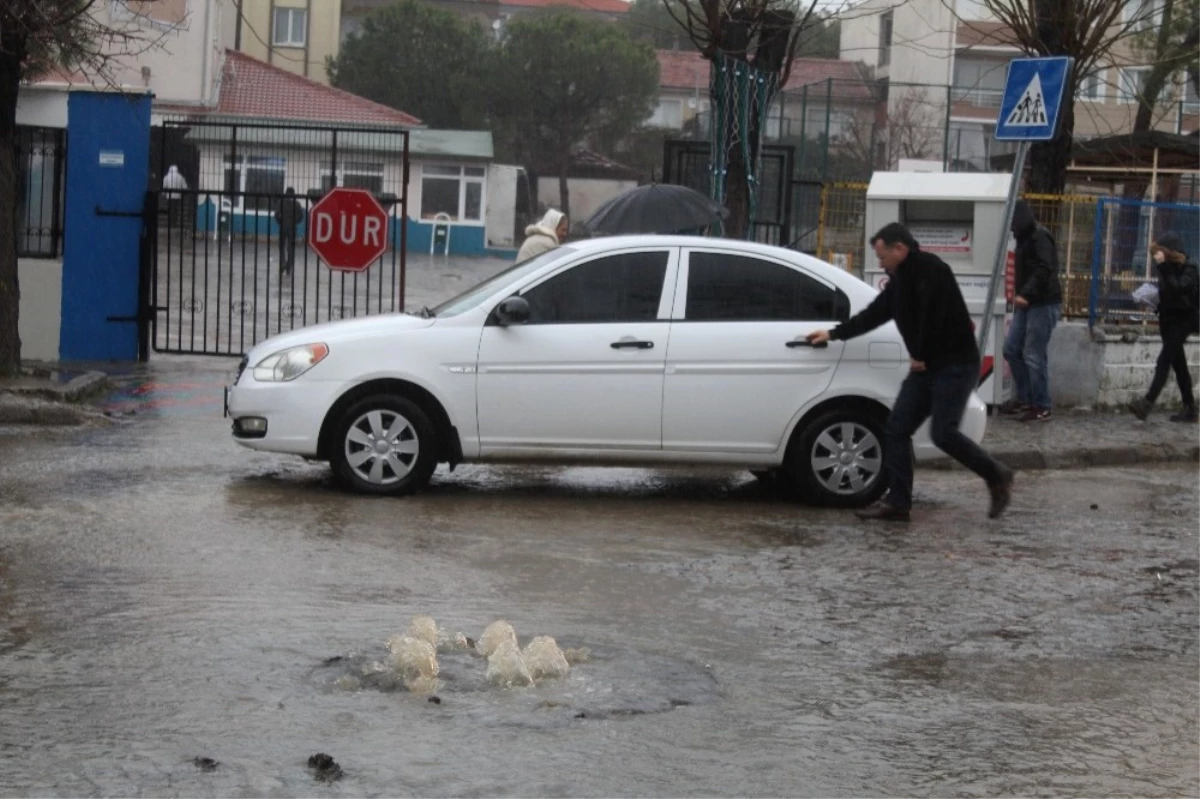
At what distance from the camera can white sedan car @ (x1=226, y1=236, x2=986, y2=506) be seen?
33.2 feet

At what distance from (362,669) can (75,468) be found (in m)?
5.22

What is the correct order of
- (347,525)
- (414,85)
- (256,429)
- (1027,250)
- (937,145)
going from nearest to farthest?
(347,525) < (256,429) < (1027,250) < (937,145) < (414,85)

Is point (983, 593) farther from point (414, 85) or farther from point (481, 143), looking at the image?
point (414, 85)

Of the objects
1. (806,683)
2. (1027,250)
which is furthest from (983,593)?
(1027,250)

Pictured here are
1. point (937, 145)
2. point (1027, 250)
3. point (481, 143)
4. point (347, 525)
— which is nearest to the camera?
point (347, 525)

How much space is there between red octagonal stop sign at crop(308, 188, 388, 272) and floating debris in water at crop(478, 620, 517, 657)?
10.7 m

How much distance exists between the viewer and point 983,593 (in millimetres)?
8219

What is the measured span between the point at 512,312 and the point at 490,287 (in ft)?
1.82

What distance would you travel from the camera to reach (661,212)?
16406 millimetres

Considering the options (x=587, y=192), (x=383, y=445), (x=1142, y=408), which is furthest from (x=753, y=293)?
(x=587, y=192)

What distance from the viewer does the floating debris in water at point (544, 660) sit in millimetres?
6121

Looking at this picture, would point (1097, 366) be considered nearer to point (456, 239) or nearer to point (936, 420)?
point (936, 420)

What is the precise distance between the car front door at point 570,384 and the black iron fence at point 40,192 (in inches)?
320

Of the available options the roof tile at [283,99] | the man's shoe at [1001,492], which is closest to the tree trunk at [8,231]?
the man's shoe at [1001,492]
